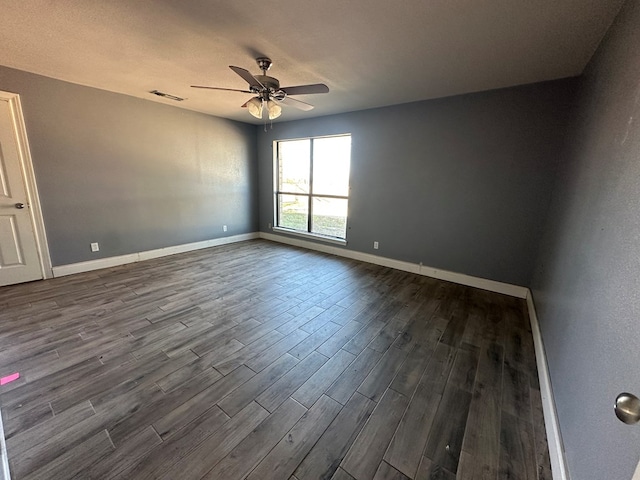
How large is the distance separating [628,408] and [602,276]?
943mm

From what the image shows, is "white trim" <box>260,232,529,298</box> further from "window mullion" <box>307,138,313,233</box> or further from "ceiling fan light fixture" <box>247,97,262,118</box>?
"ceiling fan light fixture" <box>247,97,262,118</box>

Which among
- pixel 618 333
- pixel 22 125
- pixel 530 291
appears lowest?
pixel 530 291

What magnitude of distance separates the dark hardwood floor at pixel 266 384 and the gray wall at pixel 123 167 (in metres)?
1.02

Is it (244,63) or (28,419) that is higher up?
(244,63)

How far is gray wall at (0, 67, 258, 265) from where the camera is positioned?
10.7 ft

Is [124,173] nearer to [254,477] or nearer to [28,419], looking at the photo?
[28,419]

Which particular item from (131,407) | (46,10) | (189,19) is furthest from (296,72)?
(131,407)

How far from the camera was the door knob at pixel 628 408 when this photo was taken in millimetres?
570

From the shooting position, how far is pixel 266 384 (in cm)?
179

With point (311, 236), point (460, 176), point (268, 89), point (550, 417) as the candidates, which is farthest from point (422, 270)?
point (268, 89)

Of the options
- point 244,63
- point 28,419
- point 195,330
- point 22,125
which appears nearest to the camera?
point 28,419

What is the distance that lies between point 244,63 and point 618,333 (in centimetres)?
319

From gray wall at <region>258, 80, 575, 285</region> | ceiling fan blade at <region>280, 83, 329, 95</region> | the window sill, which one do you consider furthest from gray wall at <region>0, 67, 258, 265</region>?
ceiling fan blade at <region>280, 83, 329, 95</region>

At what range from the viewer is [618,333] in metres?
0.99
